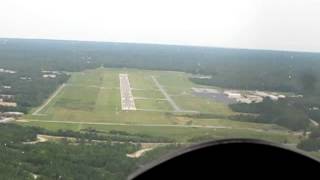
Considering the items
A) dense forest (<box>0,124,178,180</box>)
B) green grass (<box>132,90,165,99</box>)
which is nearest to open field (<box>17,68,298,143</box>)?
green grass (<box>132,90,165,99</box>)

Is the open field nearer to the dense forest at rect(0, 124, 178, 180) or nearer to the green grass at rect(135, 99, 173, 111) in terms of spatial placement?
the green grass at rect(135, 99, 173, 111)

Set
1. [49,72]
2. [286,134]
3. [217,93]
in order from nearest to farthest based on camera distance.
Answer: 1. [286,134]
2. [217,93]
3. [49,72]

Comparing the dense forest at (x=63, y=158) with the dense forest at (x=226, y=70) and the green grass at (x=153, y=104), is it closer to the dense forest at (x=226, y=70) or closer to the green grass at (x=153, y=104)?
the green grass at (x=153, y=104)

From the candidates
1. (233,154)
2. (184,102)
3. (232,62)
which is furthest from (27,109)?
(233,154)

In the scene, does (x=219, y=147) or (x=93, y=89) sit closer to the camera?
(x=219, y=147)

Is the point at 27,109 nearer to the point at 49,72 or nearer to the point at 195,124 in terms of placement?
the point at 195,124

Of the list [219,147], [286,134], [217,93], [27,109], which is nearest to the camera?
[219,147]

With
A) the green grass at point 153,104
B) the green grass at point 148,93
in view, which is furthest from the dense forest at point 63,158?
the green grass at point 148,93

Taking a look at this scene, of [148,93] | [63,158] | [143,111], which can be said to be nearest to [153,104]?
[143,111]
